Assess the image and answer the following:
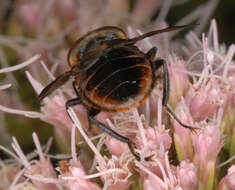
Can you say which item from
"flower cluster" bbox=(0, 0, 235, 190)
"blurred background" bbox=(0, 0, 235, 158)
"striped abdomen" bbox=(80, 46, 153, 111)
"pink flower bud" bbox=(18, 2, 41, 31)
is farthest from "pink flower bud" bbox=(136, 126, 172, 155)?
"pink flower bud" bbox=(18, 2, 41, 31)

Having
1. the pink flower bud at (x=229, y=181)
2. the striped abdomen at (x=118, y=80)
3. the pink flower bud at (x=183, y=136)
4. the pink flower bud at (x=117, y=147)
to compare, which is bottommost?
the pink flower bud at (x=229, y=181)

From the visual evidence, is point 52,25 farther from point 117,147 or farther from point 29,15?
point 117,147

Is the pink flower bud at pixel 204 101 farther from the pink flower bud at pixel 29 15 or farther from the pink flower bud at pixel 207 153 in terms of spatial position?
the pink flower bud at pixel 29 15

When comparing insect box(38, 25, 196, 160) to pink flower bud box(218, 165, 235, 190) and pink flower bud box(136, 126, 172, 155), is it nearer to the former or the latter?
pink flower bud box(136, 126, 172, 155)

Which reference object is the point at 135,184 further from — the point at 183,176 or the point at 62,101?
the point at 62,101

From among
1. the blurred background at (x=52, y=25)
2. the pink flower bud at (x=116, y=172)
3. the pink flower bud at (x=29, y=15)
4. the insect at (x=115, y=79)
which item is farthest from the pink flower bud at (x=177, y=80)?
the pink flower bud at (x=29, y=15)

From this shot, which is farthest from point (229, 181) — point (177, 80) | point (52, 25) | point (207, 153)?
point (52, 25)

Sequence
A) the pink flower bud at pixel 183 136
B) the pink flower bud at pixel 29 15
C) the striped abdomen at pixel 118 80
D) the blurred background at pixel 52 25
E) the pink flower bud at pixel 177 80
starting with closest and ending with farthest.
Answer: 1. the striped abdomen at pixel 118 80
2. the pink flower bud at pixel 183 136
3. the pink flower bud at pixel 177 80
4. the blurred background at pixel 52 25
5. the pink flower bud at pixel 29 15
